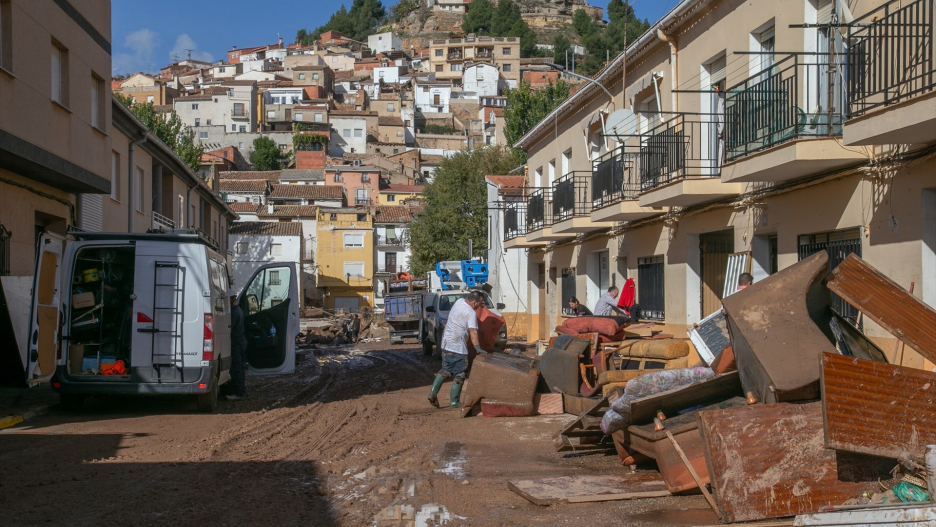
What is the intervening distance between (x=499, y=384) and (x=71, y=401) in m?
5.88

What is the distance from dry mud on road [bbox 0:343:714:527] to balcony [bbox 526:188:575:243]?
11.2 m

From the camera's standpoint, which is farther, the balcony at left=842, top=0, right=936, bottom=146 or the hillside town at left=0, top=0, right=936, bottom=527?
the balcony at left=842, top=0, right=936, bottom=146

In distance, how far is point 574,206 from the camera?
19.6 m

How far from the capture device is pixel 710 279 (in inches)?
567

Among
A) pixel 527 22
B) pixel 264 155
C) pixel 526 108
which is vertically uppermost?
pixel 527 22

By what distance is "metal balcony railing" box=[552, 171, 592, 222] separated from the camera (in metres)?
19.9

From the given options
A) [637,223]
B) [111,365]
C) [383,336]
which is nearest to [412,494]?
[111,365]

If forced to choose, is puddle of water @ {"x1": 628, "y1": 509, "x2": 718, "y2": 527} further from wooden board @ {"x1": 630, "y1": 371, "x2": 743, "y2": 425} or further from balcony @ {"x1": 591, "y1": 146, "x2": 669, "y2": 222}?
balcony @ {"x1": 591, "y1": 146, "x2": 669, "y2": 222}

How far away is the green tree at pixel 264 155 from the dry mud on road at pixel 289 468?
236ft

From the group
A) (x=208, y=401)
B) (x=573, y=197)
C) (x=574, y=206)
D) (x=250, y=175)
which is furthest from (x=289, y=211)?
(x=208, y=401)

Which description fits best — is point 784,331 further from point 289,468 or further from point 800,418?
point 289,468

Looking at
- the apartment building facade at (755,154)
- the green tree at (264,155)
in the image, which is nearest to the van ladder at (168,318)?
the apartment building facade at (755,154)

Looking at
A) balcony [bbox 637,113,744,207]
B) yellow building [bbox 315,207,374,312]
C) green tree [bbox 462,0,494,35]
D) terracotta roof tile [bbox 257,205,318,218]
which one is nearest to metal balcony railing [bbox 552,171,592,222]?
balcony [bbox 637,113,744,207]

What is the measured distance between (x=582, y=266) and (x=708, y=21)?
9.27m
